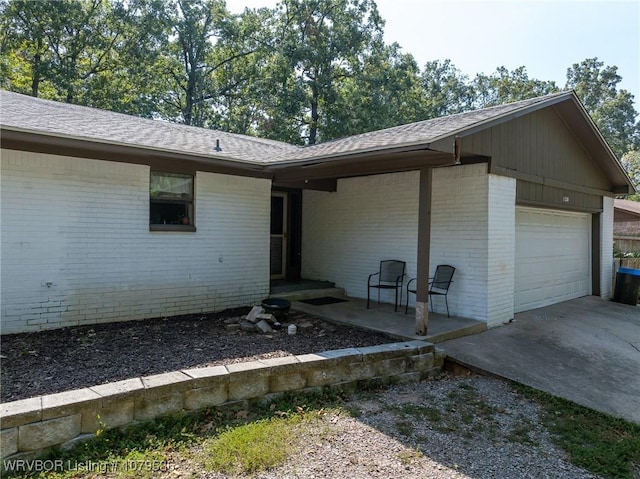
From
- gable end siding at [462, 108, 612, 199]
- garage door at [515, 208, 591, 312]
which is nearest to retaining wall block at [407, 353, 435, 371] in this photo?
gable end siding at [462, 108, 612, 199]

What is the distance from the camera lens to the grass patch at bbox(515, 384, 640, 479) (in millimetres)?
3000

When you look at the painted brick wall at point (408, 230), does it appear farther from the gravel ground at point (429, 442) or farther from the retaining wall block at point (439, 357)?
the gravel ground at point (429, 442)

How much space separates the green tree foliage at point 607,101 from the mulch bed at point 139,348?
35.5 meters

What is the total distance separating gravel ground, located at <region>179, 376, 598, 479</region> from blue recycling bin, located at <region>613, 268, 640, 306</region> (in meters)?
7.04

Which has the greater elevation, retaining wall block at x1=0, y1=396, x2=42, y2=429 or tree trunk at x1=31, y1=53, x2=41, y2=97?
tree trunk at x1=31, y1=53, x2=41, y2=97

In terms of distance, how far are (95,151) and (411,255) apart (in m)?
5.33

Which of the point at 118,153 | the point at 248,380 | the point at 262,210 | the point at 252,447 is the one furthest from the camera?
the point at 262,210

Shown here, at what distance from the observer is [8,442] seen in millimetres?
2631

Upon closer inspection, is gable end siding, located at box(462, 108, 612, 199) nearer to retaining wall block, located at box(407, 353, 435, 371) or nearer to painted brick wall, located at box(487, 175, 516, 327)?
painted brick wall, located at box(487, 175, 516, 327)

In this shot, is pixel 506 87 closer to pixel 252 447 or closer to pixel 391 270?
pixel 391 270

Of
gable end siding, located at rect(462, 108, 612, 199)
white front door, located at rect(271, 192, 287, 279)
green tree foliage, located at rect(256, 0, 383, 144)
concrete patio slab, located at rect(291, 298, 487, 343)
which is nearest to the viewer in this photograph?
concrete patio slab, located at rect(291, 298, 487, 343)

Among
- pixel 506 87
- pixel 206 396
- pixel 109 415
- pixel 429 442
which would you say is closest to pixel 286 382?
pixel 206 396

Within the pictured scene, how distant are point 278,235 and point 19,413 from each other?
660cm

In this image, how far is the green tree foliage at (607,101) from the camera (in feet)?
105
